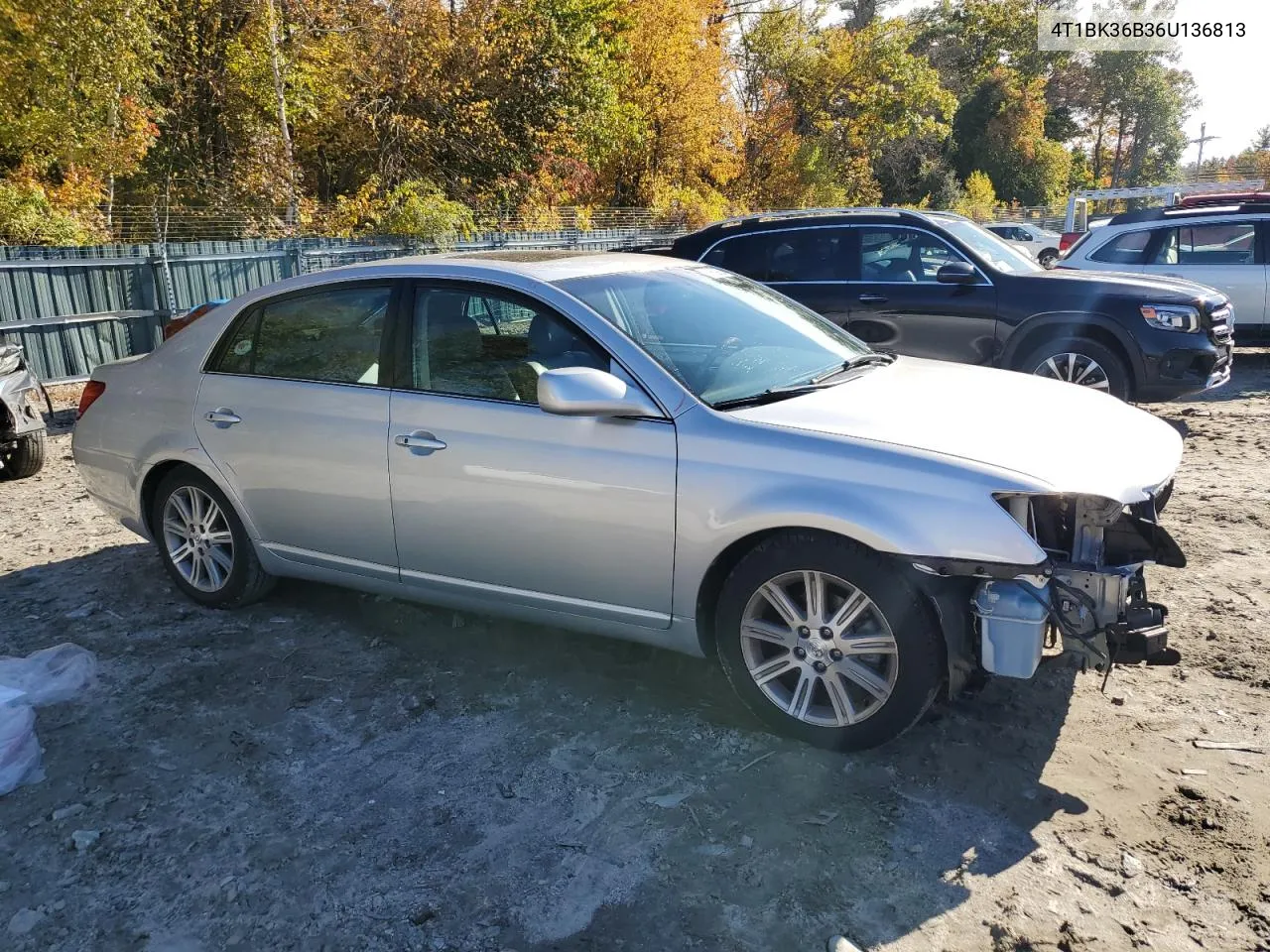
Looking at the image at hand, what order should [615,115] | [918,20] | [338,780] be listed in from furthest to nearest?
[918,20]
[615,115]
[338,780]

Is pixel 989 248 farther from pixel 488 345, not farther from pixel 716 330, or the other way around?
pixel 488 345

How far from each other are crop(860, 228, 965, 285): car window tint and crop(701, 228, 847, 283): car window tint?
0.22 meters

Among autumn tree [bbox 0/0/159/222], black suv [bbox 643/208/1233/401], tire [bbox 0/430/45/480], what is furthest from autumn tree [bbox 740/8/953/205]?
tire [bbox 0/430/45/480]

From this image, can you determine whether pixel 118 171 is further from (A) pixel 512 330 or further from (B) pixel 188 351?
(A) pixel 512 330

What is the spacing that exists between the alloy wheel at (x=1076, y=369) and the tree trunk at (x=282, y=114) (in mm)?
16502

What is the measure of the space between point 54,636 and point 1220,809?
4817 millimetres

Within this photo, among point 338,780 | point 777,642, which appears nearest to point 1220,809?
point 777,642

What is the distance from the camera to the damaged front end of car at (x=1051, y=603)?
3121mm

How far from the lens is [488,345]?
410 cm

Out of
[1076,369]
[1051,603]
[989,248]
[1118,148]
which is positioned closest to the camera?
[1051,603]

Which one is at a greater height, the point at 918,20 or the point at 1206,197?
the point at 918,20

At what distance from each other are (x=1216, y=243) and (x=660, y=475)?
10.3m

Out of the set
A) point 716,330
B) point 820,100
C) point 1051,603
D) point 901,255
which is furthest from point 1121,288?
point 820,100

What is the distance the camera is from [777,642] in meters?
3.48
